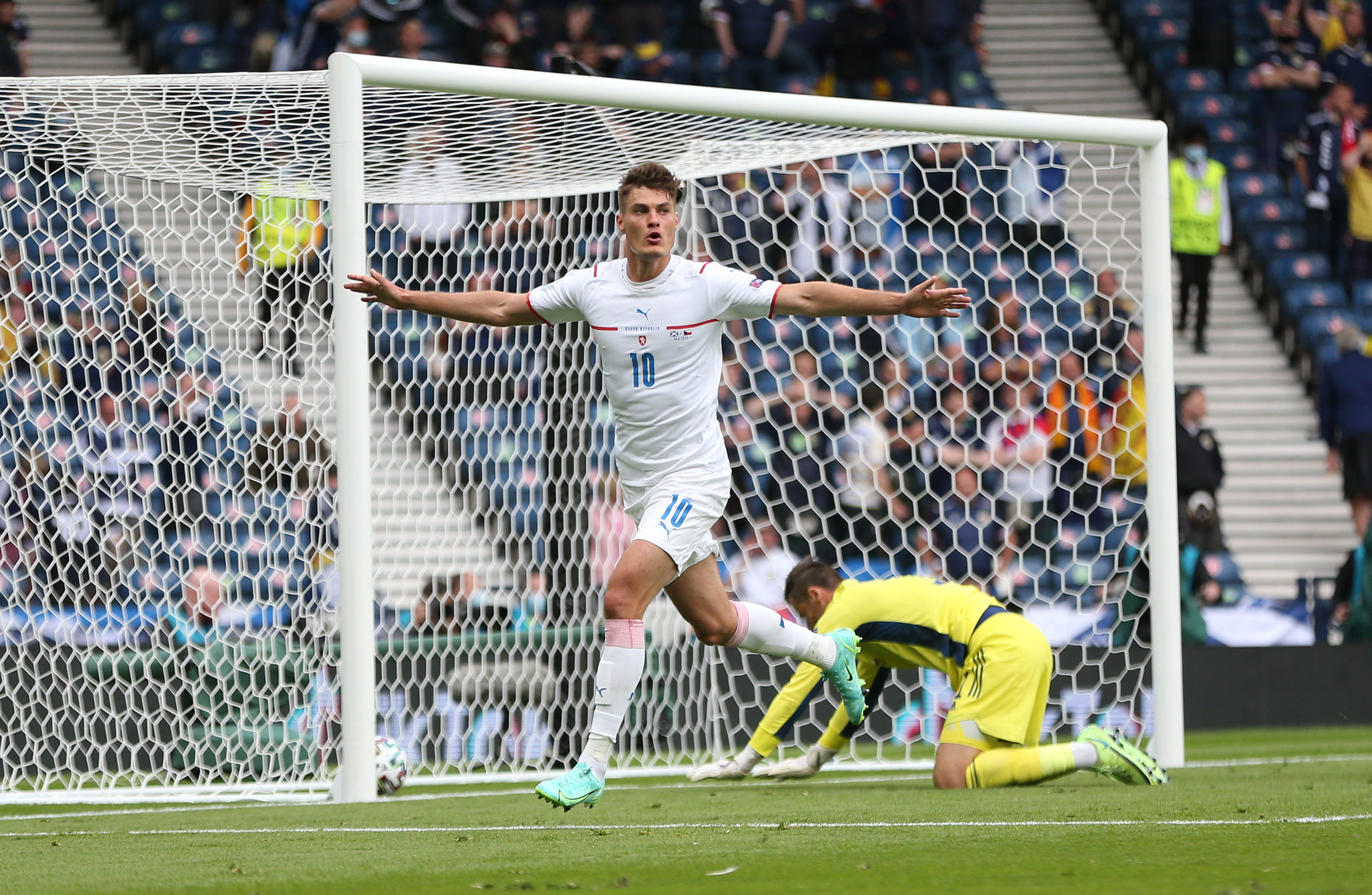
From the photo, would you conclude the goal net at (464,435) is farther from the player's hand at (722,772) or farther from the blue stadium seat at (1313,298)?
the blue stadium seat at (1313,298)

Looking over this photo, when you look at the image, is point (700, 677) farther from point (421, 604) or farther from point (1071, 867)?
point (1071, 867)

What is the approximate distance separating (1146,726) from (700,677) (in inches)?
92.6

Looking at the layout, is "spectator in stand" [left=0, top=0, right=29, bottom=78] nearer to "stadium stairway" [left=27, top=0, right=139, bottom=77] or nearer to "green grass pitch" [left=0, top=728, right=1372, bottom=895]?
"stadium stairway" [left=27, top=0, right=139, bottom=77]

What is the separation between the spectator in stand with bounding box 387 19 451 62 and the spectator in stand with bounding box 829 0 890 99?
3462 millimetres

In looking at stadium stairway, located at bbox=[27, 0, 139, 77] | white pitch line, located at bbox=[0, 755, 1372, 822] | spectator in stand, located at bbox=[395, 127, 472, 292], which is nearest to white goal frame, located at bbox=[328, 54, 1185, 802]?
white pitch line, located at bbox=[0, 755, 1372, 822]

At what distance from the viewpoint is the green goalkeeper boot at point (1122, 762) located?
673 centimetres

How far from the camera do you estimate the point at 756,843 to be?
4961mm

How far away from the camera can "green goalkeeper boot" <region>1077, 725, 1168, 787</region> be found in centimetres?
673

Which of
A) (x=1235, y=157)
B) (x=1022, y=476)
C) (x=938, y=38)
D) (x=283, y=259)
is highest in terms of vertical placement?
(x=938, y=38)

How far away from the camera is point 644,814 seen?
6.07 m

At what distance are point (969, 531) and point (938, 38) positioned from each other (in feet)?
25.1

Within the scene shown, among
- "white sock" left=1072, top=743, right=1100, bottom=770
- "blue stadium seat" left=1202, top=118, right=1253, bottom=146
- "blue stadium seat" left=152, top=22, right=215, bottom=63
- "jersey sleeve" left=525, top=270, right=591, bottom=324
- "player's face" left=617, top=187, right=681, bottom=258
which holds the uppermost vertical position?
"blue stadium seat" left=152, top=22, right=215, bottom=63

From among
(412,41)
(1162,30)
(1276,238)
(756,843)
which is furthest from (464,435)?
(1162,30)

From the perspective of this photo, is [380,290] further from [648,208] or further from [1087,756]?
[1087,756]
